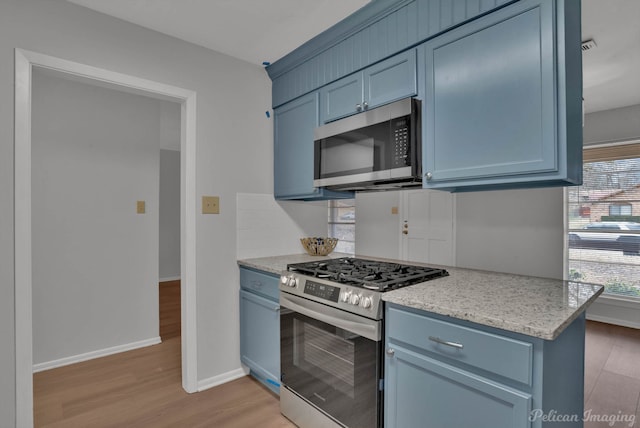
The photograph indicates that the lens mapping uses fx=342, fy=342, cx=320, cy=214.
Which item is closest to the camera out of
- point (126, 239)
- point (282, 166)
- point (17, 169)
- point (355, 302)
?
point (355, 302)

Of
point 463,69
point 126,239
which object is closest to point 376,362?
point 463,69

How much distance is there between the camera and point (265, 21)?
6.74ft

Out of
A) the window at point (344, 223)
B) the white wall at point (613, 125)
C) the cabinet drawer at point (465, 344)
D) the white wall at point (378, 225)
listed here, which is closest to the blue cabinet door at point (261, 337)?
the cabinet drawer at point (465, 344)

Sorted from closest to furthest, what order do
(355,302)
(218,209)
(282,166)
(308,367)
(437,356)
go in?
1. (437,356)
2. (355,302)
3. (308,367)
4. (218,209)
5. (282,166)

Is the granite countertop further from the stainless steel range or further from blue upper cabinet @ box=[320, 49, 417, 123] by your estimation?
blue upper cabinet @ box=[320, 49, 417, 123]

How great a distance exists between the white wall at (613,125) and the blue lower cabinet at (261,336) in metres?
4.44

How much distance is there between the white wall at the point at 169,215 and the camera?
6070 millimetres

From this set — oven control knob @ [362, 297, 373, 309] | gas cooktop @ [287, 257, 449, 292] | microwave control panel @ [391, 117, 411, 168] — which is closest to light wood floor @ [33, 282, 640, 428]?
gas cooktop @ [287, 257, 449, 292]

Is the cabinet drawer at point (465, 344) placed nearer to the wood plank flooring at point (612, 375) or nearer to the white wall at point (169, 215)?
the wood plank flooring at point (612, 375)

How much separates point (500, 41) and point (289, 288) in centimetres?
155

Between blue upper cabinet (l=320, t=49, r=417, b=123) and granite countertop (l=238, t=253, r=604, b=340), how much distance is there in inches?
38.9

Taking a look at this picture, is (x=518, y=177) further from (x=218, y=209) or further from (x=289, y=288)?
(x=218, y=209)

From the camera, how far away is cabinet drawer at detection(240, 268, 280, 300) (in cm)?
214

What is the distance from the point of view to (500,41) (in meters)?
1.43
